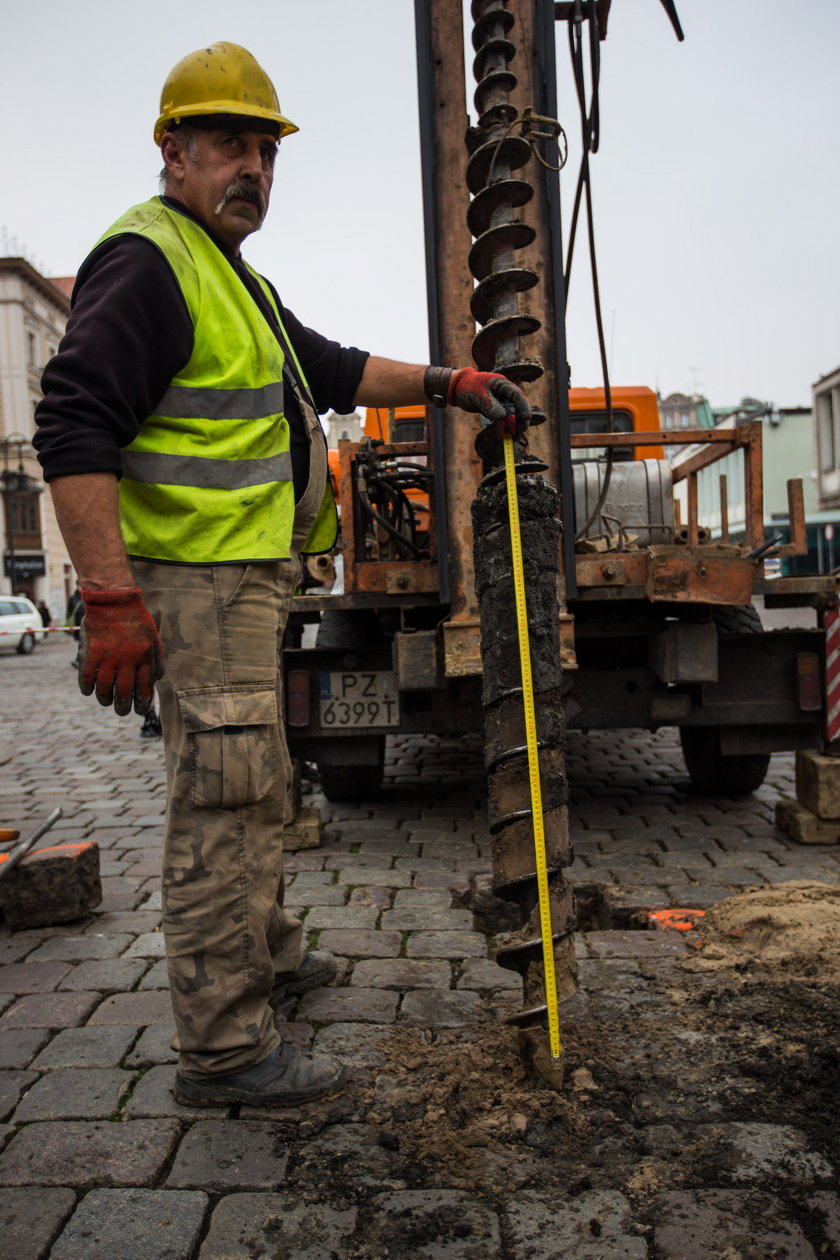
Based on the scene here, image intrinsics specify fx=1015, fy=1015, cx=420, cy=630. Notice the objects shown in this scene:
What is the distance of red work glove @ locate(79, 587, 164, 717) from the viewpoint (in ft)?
7.02

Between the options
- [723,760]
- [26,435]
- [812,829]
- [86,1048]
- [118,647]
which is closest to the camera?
[118,647]

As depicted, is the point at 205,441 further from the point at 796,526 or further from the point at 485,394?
the point at 796,526

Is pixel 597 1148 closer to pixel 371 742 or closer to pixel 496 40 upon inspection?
pixel 496 40

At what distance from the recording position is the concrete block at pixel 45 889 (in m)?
3.74

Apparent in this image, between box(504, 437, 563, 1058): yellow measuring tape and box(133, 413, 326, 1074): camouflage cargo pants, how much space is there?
0.61 m

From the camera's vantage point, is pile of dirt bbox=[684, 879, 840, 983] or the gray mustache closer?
the gray mustache

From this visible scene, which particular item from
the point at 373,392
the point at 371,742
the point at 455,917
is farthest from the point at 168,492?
the point at 371,742

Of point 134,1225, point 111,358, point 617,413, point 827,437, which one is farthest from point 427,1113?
point 827,437

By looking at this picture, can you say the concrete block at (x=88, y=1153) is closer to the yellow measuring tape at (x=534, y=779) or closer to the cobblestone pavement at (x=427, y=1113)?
the cobblestone pavement at (x=427, y=1113)

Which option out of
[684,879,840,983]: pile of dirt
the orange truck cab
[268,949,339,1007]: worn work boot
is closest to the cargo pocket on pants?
[268,949,339,1007]: worn work boot

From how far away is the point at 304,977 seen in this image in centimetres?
312

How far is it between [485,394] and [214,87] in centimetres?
95

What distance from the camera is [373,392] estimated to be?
3.01 metres

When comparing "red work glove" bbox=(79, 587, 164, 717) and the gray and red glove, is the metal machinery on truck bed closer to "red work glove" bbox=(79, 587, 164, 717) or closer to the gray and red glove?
the gray and red glove
